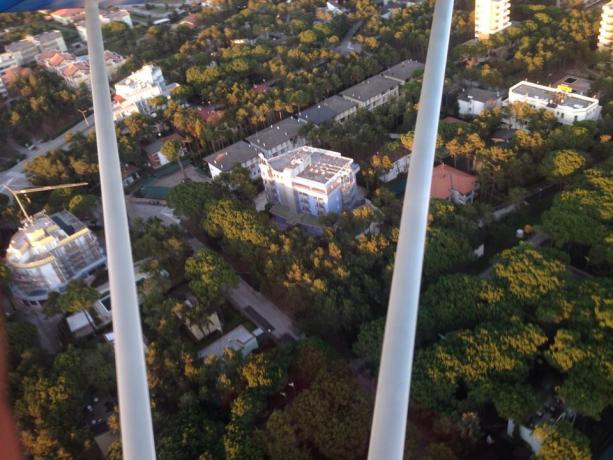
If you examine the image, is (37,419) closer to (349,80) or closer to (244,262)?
(244,262)

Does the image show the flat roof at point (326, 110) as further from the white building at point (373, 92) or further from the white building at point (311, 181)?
the white building at point (311, 181)

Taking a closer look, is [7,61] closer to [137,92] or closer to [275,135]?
[137,92]

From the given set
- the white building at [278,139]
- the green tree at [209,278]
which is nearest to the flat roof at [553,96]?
the white building at [278,139]

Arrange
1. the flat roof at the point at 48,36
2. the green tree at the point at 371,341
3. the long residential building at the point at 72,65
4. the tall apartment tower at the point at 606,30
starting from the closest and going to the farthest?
the green tree at the point at 371,341 < the tall apartment tower at the point at 606,30 < the long residential building at the point at 72,65 < the flat roof at the point at 48,36

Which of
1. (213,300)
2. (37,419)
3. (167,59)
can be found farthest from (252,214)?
(167,59)

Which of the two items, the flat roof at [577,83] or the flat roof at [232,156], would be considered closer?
the flat roof at [232,156]

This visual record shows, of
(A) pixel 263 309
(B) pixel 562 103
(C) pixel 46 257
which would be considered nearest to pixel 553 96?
(B) pixel 562 103
